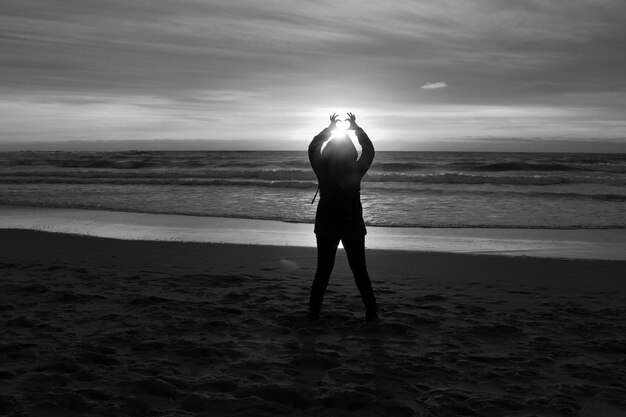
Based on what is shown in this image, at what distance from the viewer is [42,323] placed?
526 centimetres

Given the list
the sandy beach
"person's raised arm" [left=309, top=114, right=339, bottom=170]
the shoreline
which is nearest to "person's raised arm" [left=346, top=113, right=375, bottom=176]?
"person's raised arm" [left=309, top=114, right=339, bottom=170]

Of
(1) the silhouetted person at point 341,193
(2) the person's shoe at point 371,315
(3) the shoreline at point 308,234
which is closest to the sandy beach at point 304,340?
(2) the person's shoe at point 371,315

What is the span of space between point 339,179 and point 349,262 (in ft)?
2.67

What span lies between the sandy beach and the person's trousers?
0.23 meters

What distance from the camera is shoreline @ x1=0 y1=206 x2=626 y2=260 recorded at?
9.96m

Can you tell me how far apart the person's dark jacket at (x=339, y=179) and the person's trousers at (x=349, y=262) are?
9 centimetres

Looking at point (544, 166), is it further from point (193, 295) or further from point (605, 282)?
point (193, 295)

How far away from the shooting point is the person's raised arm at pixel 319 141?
5.31m

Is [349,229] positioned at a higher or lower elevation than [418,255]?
higher

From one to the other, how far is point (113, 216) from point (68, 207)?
283cm

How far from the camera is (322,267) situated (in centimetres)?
556

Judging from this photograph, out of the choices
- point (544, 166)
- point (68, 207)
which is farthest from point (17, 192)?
point (544, 166)

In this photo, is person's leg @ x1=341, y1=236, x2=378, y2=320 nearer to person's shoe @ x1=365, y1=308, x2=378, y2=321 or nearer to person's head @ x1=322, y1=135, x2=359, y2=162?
person's shoe @ x1=365, y1=308, x2=378, y2=321

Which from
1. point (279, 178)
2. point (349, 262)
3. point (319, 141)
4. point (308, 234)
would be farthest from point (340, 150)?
point (279, 178)
